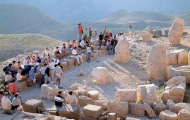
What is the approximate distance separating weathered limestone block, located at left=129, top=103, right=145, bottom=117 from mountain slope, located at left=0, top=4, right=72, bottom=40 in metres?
51.9

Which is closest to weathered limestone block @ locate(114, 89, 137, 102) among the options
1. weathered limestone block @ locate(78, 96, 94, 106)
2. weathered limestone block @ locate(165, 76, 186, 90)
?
weathered limestone block @ locate(78, 96, 94, 106)

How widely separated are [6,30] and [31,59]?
58753mm

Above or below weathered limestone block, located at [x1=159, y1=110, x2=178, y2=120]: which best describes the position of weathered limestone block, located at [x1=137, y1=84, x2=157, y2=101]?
above

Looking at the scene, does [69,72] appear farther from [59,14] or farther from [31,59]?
[59,14]

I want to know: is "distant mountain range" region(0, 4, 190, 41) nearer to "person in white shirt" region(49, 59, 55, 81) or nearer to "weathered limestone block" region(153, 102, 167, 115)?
"person in white shirt" region(49, 59, 55, 81)

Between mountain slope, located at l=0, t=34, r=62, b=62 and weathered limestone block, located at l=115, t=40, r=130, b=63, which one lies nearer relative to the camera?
weathered limestone block, located at l=115, t=40, r=130, b=63

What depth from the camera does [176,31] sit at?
2225 centimetres

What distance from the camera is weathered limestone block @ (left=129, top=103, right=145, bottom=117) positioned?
1118 centimetres

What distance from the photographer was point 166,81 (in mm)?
14805

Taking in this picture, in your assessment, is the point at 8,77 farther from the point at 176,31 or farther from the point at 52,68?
the point at 176,31

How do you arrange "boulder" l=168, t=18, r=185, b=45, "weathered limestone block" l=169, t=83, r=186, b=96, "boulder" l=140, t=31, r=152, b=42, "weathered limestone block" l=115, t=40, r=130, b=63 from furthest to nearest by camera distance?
1. "boulder" l=140, t=31, r=152, b=42
2. "boulder" l=168, t=18, r=185, b=45
3. "weathered limestone block" l=115, t=40, r=130, b=63
4. "weathered limestone block" l=169, t=83, r=186, b=96

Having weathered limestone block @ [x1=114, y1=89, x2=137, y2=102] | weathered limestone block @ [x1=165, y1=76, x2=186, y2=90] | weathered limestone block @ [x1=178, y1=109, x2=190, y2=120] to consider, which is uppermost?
weathered limestone block @ [x1=165, y1=76, x2=186, y2=90]

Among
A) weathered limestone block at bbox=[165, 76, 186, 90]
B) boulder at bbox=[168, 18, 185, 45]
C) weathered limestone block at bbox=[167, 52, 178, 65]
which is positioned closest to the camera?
weathered limestone block at bbox=[165, 76, 186, 90]

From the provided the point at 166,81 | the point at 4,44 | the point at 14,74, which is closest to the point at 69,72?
the point at 14,74
